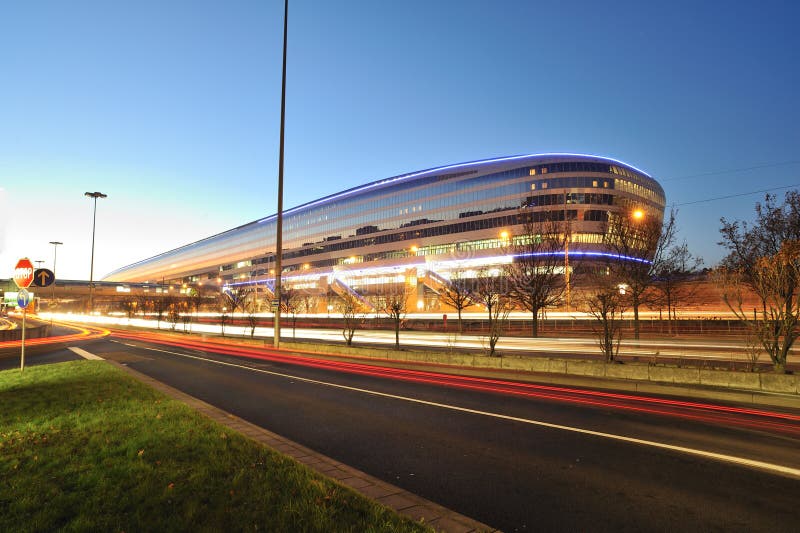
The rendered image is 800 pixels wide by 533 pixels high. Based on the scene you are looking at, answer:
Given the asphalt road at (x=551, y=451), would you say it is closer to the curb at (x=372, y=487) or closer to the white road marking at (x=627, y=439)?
the white road marking at (x=627, y=439)

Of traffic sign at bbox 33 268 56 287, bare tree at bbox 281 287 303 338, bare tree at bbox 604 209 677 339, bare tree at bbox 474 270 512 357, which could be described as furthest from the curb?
bare tree at bbox 281 287 303 338

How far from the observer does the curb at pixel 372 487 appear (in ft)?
13.5

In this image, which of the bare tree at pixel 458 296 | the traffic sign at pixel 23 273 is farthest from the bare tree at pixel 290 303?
the traffic sign at pixel 23 273

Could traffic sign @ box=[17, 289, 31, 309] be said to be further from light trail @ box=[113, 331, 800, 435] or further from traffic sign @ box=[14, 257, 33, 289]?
light trail @ box=[113, 331, 800, 435]

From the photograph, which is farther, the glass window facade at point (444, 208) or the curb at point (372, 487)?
the glass window facade at point (444, 208)

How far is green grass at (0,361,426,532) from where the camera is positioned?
13.1ft

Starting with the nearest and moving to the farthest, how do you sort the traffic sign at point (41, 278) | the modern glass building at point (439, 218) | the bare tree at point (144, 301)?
the traffic sign at point (41, 278), the modern glass building at point (439, 218), the bare tree at point (144, 301)

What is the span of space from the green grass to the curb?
21cm

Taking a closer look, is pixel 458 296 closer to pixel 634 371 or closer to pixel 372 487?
pixel 634 371

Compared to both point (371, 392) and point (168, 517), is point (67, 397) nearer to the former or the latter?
point (371, 392)

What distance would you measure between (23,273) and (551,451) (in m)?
15.4

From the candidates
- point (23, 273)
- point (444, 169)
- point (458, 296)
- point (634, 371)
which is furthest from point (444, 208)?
point (23, 273)

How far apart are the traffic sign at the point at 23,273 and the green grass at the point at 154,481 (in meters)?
7.13

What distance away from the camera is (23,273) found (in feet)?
45.6
